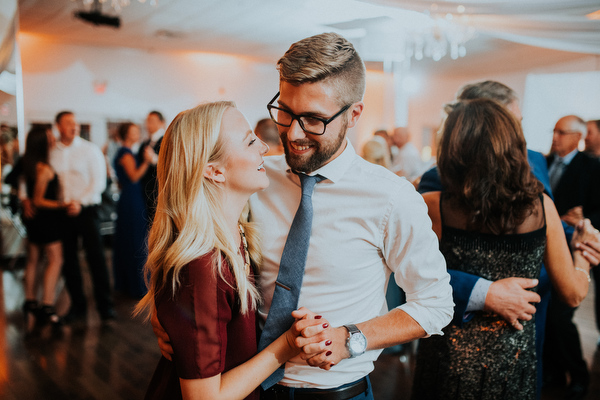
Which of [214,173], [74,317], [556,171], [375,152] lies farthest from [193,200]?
[556,171]

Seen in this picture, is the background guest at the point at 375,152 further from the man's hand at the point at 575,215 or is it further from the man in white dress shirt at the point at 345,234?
the man in white dress shirt at the point at 345,234

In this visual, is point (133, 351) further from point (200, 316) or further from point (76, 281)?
point (200, 316)

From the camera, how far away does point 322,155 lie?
119cm

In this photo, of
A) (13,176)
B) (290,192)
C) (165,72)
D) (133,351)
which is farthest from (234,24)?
(290,192)

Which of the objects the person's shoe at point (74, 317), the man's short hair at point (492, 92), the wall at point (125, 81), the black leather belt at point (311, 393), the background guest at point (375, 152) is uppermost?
the wall at point (125, 81)

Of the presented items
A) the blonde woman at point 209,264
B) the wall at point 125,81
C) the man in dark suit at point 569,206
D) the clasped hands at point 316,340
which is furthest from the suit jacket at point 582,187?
the wall at point 125,81

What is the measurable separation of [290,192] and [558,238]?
94 cm

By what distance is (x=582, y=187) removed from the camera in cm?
329

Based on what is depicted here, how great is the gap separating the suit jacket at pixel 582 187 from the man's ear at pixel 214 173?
310 centimetres

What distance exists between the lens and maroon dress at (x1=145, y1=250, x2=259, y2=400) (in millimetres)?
979

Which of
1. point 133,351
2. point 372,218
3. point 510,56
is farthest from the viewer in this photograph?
point 510,56

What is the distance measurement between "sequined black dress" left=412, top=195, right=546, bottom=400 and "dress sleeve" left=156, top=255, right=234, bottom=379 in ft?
2.81

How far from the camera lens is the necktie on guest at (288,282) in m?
1.14

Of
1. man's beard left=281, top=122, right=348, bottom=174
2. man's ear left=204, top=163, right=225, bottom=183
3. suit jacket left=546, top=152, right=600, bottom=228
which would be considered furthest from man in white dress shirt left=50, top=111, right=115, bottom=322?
suit jacket left=546, top=152, right=600, bottom=228
